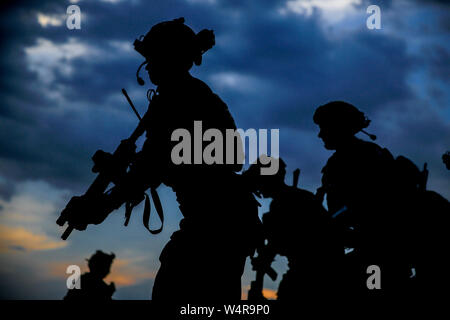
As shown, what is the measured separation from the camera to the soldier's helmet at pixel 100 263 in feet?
35.1

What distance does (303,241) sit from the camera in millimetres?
7383

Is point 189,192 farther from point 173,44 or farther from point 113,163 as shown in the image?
point 173,44

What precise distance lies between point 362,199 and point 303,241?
1557 mm

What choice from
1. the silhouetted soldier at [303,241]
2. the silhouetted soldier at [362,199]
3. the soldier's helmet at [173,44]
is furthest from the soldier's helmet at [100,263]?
the soldier's helmet at [173,44]

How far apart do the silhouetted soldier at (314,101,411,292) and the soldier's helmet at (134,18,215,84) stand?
308 centimetres

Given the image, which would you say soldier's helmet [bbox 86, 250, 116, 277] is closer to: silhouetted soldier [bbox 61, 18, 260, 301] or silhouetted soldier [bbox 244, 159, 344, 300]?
silhouetted soldier [bbox 244, 159, 344, 300]

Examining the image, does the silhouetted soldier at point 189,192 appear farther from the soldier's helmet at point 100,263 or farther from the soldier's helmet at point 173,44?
the soldier's helmet at point 100,263

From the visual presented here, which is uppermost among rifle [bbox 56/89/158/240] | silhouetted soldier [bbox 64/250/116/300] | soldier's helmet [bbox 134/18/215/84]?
soldier's helmet [bbox 134/18/215/84]

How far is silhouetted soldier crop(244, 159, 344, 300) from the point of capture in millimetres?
6832

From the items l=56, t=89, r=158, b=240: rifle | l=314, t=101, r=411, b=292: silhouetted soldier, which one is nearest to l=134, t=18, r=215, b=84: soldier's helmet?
l=56, t=89, r=158, b=240: rifle

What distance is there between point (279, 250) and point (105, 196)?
466 centimetres

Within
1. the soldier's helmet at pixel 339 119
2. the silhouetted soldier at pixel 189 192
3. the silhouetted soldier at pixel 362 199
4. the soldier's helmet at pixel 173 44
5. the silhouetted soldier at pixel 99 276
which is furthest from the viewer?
the silhouetted soldier at pixel 99 276

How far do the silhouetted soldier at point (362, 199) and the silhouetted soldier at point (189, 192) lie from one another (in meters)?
3.00
